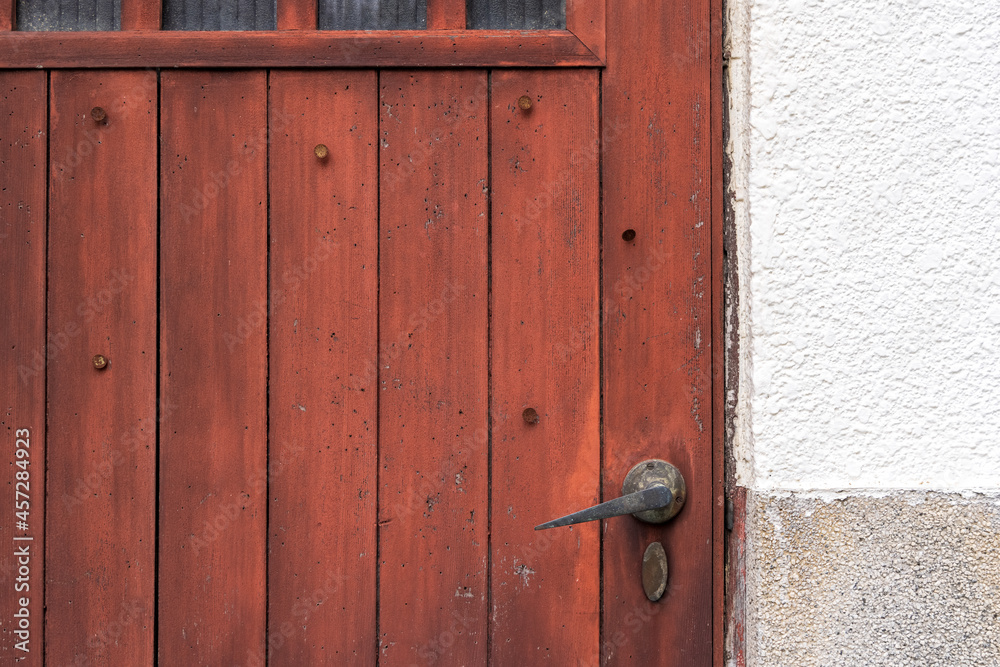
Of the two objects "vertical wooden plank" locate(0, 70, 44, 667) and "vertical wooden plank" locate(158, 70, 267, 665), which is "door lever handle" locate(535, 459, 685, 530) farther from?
"vertical wooden plank" locate(0, 70, 44, 667)

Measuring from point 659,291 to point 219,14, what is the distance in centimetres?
79

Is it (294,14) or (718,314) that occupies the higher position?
(294,14)

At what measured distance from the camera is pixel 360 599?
938mm

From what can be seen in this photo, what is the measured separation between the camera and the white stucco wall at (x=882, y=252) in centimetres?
84

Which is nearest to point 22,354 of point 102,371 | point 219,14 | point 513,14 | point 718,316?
point 102,371

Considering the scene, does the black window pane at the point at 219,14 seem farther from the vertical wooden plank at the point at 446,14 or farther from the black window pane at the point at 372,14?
the vertical wooden plank at the point at 446,14

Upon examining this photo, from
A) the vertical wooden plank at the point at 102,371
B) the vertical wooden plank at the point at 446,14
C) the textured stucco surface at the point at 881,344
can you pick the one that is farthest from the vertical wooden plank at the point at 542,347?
the vertical wooden plank at the point at 102,371

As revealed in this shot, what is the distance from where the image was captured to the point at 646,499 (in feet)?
2.86

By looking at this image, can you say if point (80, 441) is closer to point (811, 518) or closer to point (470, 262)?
point (470, 262)

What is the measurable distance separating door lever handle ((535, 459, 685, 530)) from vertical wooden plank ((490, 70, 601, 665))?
0.06 m

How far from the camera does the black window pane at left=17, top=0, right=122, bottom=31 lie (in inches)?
38.1

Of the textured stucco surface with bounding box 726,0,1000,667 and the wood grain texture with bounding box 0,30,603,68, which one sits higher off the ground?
the wood grain texture with bounding box 0,30,603,68

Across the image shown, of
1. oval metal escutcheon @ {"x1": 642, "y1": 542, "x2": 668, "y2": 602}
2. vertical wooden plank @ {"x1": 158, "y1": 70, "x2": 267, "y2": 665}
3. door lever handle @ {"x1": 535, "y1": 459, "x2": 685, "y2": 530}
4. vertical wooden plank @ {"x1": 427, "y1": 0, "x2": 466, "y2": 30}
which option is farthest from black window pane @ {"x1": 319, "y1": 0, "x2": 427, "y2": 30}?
oval metal escutcheon @ {"x1": 642, "y1": 542, "x2": 668, "y2": 602}

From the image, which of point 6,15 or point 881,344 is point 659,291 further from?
point 6,15
